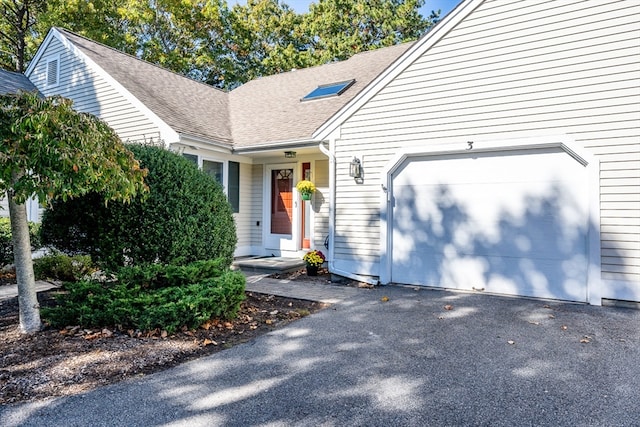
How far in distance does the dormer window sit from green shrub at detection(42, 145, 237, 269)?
277 inches

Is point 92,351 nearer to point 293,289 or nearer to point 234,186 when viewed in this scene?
point 293,289

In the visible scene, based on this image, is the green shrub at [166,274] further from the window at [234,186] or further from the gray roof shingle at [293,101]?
the window at [234,186]

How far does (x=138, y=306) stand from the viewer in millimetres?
4168

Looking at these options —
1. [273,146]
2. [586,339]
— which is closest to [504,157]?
[586,339]

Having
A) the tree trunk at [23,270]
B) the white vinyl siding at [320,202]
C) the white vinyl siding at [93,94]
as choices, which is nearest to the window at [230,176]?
the white vinyl siding at [93,94]

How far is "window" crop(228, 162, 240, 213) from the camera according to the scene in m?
9.45

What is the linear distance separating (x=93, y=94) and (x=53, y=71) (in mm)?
1909

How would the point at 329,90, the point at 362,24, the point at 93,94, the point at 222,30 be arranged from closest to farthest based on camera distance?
the point at 93,94 < the point at 329,90 < the point at 362,24 < the point at 222,30

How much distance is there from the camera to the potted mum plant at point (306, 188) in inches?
344

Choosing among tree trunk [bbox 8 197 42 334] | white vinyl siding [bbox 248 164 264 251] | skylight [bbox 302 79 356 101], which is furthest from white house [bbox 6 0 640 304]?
tree trunk [bbox 8 197 42 334]

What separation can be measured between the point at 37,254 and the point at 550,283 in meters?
10.1

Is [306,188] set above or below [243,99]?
below

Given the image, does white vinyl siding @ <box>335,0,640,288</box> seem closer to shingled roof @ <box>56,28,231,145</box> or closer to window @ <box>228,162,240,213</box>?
window @ <box>228,162,240,213</box>

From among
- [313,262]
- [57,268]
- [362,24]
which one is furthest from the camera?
[362,24]
